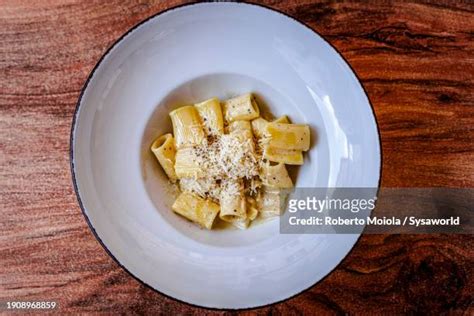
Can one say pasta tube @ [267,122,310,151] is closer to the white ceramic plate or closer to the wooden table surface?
the white ceramic plate

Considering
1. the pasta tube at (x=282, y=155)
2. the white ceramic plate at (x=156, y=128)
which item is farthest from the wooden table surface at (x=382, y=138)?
the pasta tube at (x=282, y=155)

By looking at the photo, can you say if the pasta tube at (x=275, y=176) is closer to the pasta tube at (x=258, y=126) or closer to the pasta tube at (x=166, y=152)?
the pasta tube at (x=258, y=126)

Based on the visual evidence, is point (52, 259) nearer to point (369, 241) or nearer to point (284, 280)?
point (284, 280)

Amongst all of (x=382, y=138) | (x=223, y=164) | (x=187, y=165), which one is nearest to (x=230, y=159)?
(x=223, y=164)

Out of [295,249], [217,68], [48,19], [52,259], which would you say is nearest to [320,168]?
[295,249]

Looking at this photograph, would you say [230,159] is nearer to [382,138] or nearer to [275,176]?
[275,176]

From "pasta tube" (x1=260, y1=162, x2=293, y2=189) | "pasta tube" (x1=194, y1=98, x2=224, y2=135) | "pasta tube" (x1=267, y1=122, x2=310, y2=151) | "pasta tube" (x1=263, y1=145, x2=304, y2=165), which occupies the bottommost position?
"pasta tube" (x1=260, y1=162, x2=293, y2=189)

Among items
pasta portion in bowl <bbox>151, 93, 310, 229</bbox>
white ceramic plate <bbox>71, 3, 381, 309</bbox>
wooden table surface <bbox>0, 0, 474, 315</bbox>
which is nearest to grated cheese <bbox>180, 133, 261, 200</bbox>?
pasta portion in bowl <bbox>151, 93, 310, 229</bbox>
